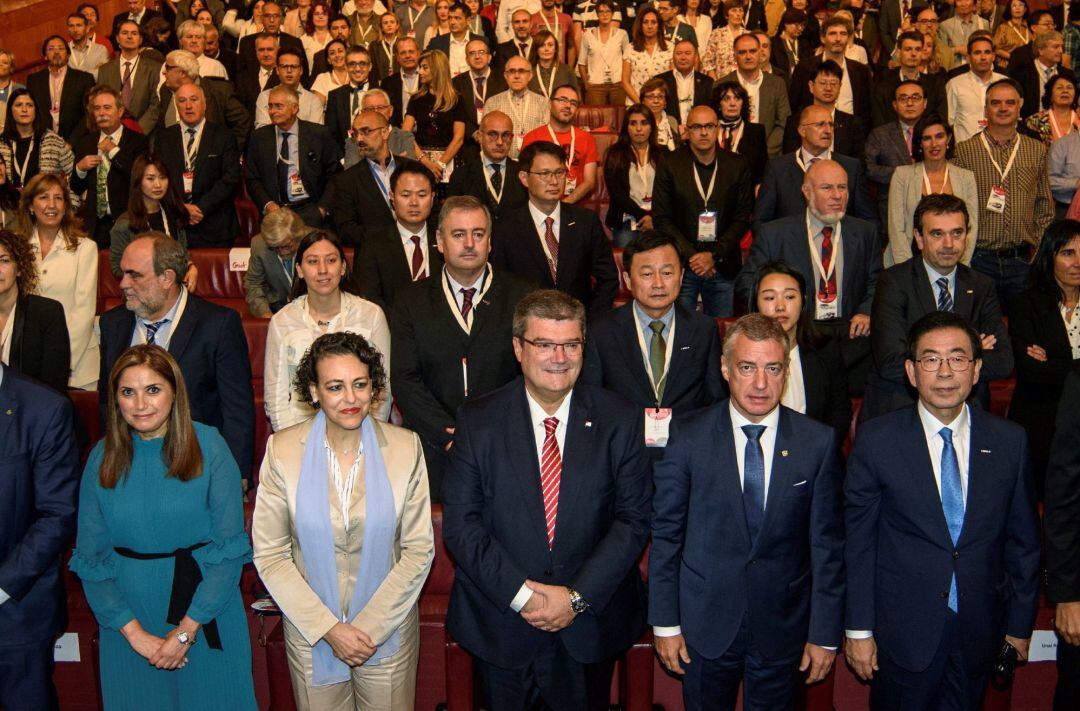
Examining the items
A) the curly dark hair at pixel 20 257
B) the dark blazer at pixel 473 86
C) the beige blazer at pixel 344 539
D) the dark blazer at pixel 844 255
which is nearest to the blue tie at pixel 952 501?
the beige blazer at pixel 344 539

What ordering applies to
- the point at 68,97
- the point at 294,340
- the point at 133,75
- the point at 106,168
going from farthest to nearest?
the point at 133,75, the point at 68,97, the point at 106,168, the point at 294,340

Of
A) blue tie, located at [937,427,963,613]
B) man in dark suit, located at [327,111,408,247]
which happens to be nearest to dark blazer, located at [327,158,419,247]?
man in dark suit, located at [327,111,408,247]

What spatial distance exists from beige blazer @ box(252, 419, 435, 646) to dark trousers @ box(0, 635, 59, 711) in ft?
2.81

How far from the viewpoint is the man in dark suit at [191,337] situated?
12.9 feet

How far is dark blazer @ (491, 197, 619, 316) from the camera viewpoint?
5.02 metres

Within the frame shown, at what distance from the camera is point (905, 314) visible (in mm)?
4324

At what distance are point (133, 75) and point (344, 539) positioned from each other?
21.9ft

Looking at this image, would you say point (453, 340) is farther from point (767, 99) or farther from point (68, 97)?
point (68, 97)

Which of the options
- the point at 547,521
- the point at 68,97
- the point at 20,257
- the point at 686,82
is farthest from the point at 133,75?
the point at 547,521

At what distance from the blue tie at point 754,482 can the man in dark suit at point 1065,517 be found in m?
1.00

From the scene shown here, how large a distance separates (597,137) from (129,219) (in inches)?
153

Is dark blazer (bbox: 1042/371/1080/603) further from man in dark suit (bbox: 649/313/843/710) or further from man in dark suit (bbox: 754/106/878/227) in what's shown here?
man in dark suit (bbox: 754/106/878/227)

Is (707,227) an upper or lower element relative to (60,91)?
lower

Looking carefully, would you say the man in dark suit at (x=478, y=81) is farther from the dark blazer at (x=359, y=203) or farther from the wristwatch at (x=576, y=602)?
the wristwatch at (x=576, y=602)
